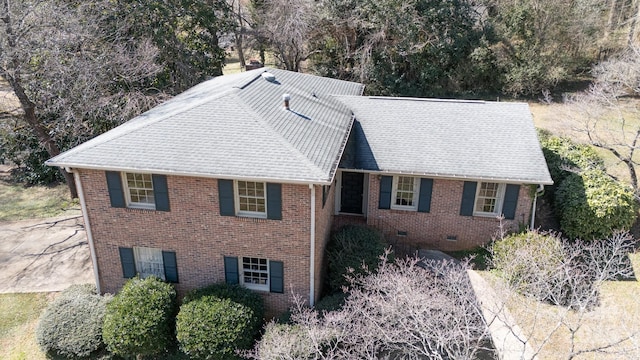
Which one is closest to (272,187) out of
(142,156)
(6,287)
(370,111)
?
(142,156)

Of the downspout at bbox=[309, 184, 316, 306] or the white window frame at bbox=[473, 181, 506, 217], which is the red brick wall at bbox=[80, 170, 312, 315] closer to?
the downspout at bbox=[309, 184, 316, 306]

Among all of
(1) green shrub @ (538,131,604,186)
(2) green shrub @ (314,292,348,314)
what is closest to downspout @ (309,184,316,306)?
(2) green shrub @ (314,292,348,314)

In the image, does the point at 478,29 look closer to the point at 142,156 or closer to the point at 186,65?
the point at 186,65

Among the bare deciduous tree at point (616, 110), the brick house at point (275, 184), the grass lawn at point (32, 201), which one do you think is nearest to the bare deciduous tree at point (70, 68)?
the grass lawn at point (32, 201)

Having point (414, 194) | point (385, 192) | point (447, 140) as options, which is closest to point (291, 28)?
point (447, 140)

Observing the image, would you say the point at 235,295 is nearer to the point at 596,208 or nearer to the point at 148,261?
the point at 148,261
